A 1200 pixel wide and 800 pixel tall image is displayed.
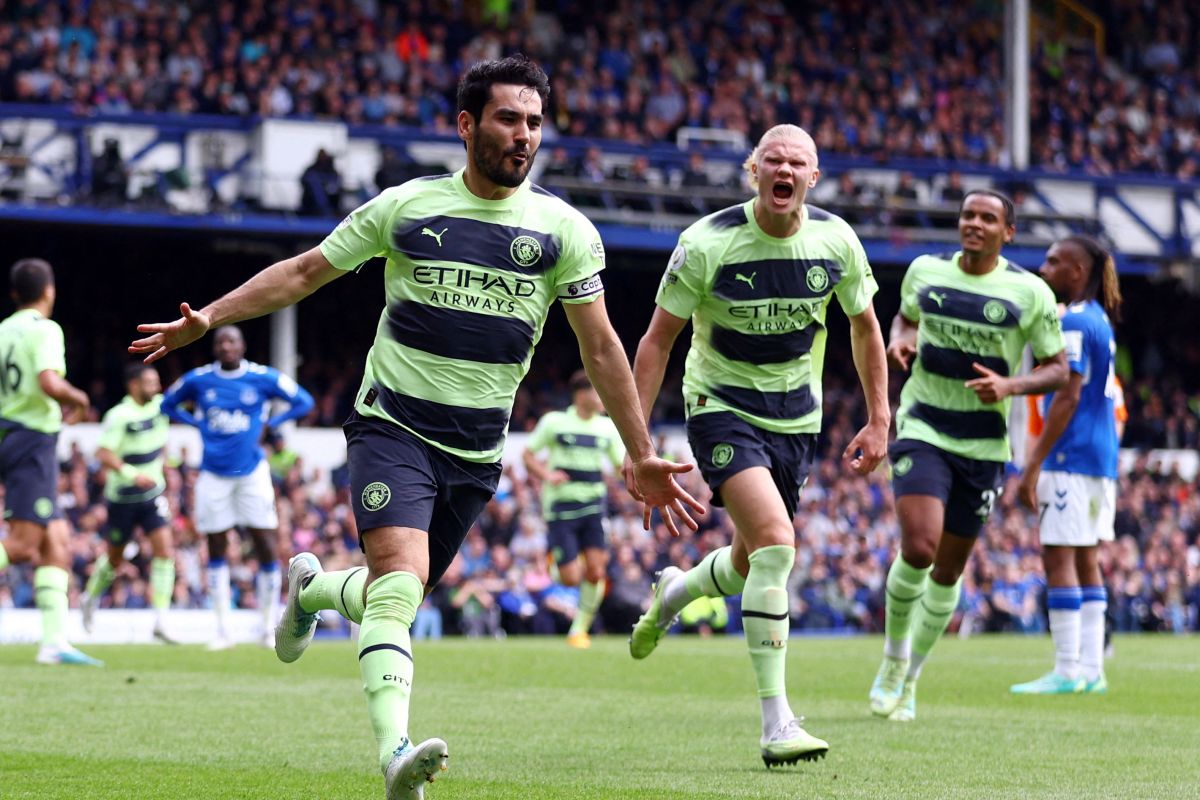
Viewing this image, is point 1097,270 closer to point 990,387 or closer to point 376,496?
point 990,387

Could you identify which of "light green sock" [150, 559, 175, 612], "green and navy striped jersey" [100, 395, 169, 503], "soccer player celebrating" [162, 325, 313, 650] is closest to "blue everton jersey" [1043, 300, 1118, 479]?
"soccer player celebrating" [162, 325, 313, 650]

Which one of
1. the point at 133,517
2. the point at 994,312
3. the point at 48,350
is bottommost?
the point at 133,517

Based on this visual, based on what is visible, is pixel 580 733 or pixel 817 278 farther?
pixel 580 733

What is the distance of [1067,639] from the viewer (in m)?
11.1

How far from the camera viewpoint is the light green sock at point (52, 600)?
1250cm

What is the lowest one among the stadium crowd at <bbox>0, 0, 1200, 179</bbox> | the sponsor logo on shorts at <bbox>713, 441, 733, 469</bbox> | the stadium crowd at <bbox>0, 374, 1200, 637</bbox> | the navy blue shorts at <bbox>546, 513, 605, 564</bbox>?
the stadium crowd at <bbox>0, 374, 1200, 637</bbox>

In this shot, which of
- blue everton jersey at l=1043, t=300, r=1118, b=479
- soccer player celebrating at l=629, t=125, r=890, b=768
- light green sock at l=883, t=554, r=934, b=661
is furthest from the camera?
blue everton jersey at l=1043, t=300, r=1118, b=479

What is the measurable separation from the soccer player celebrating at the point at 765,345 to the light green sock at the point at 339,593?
5.56 ft

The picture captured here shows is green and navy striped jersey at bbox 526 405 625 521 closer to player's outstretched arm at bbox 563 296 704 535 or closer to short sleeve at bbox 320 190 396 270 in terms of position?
player's outstretched arm at bbox 563 296 704 535

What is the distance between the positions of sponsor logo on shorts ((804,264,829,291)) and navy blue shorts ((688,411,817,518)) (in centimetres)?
68

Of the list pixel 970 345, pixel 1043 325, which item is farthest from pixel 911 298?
pixel 1043 325

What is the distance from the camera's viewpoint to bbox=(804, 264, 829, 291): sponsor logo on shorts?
26.1 feet

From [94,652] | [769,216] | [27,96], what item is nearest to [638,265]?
[27,96]

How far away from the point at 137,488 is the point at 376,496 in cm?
1198
